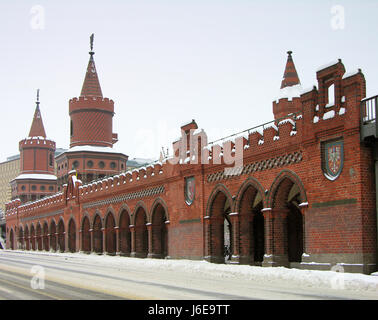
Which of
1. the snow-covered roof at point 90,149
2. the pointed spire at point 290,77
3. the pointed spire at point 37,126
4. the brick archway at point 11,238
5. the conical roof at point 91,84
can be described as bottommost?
the brick archway at point 11,238

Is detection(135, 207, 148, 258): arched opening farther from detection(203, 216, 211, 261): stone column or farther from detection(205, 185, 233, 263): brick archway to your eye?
detection(205, 185, 233, 263): brick archway

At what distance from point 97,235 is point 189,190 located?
16838 millimetres

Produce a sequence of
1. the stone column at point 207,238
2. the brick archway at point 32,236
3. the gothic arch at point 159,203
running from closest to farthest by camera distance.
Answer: the stone column at point 207,238 → the gothic arch at point 159,203 → the brick archway at point 32,236

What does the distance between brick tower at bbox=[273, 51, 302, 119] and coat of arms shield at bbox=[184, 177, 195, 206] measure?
7.41 metres

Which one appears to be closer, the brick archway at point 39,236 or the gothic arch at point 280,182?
the gothic arch at point 280,182

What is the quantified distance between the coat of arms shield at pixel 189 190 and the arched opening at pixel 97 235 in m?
15.9

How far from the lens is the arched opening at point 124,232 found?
39.2 meters

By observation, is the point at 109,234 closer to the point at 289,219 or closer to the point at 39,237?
the point at 289,219

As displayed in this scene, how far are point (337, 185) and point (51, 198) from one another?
4069 centimetres

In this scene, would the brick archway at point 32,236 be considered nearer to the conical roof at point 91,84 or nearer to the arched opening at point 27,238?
the arched opening at point 27,238

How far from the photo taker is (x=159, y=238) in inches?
1371

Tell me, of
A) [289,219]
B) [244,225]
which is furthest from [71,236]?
[289,219]

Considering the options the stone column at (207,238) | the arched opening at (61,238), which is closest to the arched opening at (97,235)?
the arched opening at (61,238)
